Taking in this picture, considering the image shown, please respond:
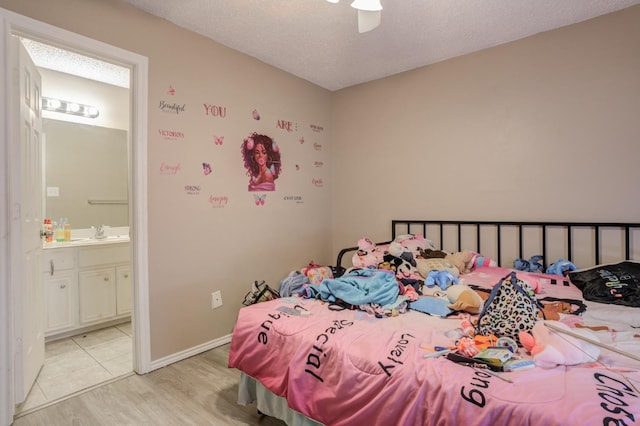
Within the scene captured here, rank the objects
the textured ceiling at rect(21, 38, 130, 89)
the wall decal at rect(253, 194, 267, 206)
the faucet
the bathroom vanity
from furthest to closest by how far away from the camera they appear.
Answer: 1. the faucet
2. the wall decal at rect(253, 194, 267, 206)
3. the bathroom vanity
4. the textured ceiling at rect(21, 38, 130, 89)

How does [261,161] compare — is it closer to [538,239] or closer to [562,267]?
[538,239]

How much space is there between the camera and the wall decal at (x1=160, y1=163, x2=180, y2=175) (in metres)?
2.37

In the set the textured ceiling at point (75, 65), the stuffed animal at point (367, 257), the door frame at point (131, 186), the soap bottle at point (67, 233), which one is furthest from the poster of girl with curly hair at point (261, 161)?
the soap bottle at point (67, 233)

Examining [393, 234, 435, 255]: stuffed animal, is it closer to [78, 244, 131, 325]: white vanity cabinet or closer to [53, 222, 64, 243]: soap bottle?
[78, 244, 131, 325]: white vanity cabinet

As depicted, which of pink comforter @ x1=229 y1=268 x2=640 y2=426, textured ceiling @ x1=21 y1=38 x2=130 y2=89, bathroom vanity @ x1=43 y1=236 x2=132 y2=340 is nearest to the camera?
pink comforter @ x1=229 y1=268 x2=640 y2=426

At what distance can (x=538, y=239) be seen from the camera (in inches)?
103

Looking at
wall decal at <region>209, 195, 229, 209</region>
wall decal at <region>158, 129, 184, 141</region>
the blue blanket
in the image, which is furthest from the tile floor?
wall decal at <region>158, 129, 184, 141</region>

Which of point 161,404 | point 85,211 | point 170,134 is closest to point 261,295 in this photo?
point 161,404

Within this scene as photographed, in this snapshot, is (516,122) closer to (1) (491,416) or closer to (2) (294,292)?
(2) (294,292)

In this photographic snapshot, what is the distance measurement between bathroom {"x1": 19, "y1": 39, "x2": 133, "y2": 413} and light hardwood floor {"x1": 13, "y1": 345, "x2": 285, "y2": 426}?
387 mm

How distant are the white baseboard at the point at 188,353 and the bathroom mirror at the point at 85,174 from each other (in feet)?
6.12

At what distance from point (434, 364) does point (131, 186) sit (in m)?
2.16

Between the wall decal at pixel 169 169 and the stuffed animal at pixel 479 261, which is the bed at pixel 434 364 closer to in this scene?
the stuffed animal at pixel 479 261

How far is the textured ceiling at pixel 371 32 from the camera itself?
7.17 feet
